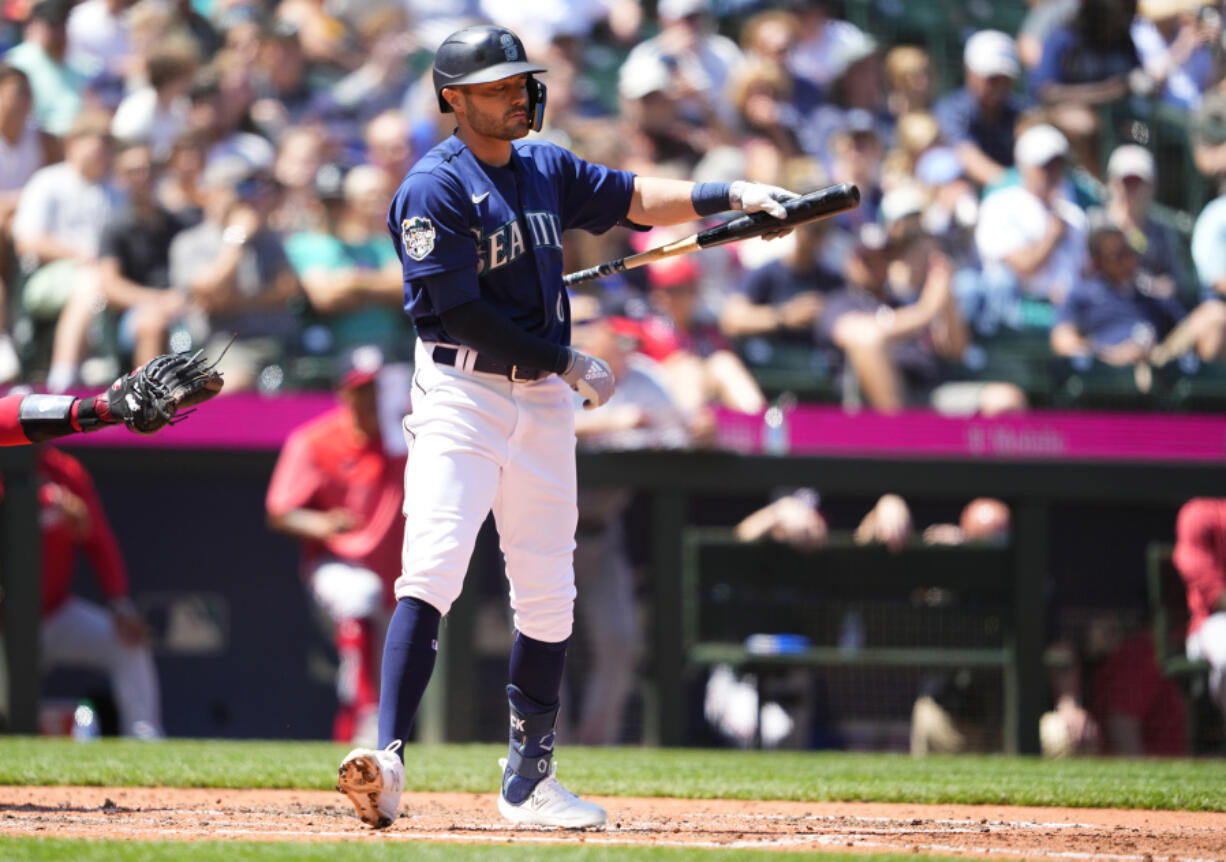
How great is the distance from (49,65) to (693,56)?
143 inches

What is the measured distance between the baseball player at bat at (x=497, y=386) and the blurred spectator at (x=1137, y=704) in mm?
3576

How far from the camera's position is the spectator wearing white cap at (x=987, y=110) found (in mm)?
9711

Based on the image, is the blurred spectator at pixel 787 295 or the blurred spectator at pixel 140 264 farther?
the blurred spectator at pixel 787 295

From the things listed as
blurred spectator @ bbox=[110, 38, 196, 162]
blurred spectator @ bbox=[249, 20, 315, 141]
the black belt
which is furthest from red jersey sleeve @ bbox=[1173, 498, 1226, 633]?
blurred spectator @ bbox=[110, 38, 196, 162]

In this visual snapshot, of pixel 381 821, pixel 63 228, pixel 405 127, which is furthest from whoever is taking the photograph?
pixel 405 127

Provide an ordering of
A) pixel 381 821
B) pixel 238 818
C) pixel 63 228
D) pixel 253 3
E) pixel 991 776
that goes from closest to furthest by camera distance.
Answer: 1. pixel 381 821
2. pixel 238 818
3. pixel 991 776
4. pixel 63 228
5. pixel 253 3

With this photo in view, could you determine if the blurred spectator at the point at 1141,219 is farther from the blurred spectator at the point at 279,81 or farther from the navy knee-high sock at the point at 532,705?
the navy knee-high sock at the point at 532,705

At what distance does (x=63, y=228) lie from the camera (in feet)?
26.0

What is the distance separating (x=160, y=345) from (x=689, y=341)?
2.39 meters

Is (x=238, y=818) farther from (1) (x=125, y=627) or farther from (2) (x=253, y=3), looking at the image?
(2) (x=253, y=3)

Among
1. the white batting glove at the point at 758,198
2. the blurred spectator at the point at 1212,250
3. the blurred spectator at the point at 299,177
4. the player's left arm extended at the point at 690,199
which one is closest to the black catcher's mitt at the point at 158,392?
the player's left arm extended at the point at 690,199

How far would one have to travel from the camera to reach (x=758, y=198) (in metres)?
4.12

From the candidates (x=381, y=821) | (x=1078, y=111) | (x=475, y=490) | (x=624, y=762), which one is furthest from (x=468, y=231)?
(x=1078, y=111)

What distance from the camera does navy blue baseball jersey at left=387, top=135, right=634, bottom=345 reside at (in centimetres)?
377
